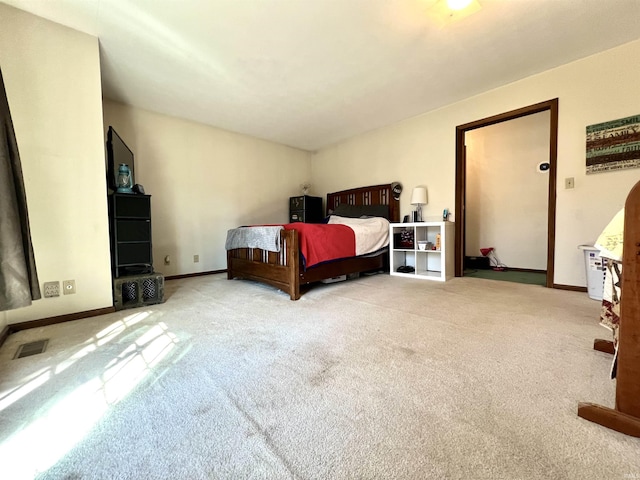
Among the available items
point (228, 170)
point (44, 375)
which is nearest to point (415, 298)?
point (44, 375)

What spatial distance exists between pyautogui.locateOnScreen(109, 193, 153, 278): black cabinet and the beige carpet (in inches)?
23.6

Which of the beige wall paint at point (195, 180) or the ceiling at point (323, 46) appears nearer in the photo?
the ceiling at point (323, 46)

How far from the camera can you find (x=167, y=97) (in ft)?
10.4

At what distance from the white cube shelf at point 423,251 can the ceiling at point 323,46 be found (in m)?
1.70

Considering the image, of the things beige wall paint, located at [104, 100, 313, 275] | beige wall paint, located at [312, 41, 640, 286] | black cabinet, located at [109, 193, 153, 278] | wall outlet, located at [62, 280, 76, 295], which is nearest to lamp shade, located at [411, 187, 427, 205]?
beige wall paint, located at [312, 41, 640, 286]

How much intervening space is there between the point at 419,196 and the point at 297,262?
2.18 m

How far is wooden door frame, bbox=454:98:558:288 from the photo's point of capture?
9.05 ft

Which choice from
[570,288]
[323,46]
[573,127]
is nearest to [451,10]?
[323,46]

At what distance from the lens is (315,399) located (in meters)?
1.04

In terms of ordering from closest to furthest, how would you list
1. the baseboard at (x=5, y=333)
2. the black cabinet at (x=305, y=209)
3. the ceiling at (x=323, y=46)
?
the baseboard at (x=5, y=333)
the ceiling at (x=323, y=46)
the black cabinet at (x=305, y=209)

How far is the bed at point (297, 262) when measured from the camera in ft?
8.31

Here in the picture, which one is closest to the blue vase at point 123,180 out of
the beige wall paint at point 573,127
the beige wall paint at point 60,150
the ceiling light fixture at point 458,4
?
the beige wall paint at point 60,150

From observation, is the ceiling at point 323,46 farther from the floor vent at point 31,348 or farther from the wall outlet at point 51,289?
the floor vent at point 31,348

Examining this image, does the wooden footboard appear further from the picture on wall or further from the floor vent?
the picture on wall
